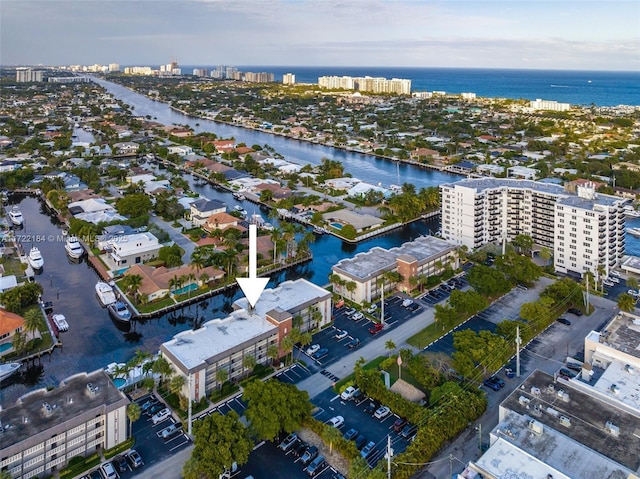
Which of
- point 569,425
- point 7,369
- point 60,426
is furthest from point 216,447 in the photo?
point 7,369

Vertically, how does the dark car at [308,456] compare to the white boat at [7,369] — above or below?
below

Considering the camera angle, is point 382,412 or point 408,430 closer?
point 408,430

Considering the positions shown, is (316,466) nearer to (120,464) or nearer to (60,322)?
(120,464)

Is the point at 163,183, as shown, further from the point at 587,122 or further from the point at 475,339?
the point at 587,122

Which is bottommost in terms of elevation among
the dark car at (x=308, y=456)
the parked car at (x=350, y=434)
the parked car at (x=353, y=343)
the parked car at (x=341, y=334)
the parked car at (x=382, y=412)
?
the dark car at (x=308, y=456)

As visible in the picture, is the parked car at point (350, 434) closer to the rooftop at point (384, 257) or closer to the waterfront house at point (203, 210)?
the rooftop at point (384, 257)

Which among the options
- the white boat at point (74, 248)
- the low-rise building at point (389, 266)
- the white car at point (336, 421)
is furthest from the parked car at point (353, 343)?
the white boat at point (74, 248)

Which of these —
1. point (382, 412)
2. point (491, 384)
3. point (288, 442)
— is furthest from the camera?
point (491, 384)
